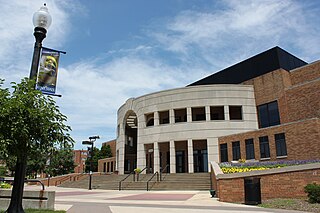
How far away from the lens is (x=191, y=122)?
3350cm

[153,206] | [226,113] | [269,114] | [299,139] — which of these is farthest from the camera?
[226,113]

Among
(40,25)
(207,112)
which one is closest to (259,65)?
(207,112)

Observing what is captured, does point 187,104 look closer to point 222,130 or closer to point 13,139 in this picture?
point 222,130

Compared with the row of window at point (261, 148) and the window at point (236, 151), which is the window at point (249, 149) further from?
the window at point (236, 151)

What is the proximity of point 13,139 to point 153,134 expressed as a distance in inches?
1109

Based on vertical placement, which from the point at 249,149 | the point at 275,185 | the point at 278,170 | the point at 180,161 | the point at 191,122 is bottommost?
the point at 275,185

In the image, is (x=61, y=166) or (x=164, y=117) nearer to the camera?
(x=164, y=117)

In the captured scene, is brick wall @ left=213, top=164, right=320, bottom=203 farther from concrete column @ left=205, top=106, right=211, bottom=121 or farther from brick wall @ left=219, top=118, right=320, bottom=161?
concrete column @ left=205, top=106, right=211, bottom=121

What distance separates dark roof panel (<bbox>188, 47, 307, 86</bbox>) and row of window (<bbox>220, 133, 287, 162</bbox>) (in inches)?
361

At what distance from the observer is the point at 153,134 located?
3572cm

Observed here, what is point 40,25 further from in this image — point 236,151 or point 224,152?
point 224,152

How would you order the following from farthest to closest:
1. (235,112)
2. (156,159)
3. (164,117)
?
(164,117), (235,112), (156,159)

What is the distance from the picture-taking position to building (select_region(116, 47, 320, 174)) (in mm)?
27156

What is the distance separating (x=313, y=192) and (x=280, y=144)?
46.9ft
